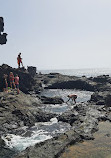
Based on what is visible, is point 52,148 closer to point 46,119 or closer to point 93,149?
point 93,149

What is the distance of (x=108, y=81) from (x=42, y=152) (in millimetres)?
72875

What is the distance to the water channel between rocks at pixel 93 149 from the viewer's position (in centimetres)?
1162

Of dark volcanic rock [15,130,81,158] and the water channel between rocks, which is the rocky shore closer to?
dark volcanic rock [15,130,81,158]

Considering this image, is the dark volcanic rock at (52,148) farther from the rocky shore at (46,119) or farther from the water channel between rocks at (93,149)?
the water channel between rocks at (93,149)

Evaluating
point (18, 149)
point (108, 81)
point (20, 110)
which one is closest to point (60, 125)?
point (20, 110)

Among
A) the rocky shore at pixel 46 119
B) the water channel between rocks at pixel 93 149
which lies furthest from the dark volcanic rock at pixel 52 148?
the water channel between rocks at pixel 93 149

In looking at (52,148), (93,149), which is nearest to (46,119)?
(52,148)

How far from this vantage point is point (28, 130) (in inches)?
853

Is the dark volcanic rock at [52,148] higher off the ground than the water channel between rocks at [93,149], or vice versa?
the dark volcanic rock at [52,148]

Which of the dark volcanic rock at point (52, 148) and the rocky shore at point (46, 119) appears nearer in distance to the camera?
the dark volcanic rock at point (52, 148)

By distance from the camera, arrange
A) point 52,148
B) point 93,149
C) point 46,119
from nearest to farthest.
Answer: point 52,148, point 93,149, point 46,119

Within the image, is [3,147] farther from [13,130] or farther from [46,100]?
[46,100]

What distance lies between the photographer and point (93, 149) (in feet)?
41.3

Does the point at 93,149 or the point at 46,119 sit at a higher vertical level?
the point at 93,149
